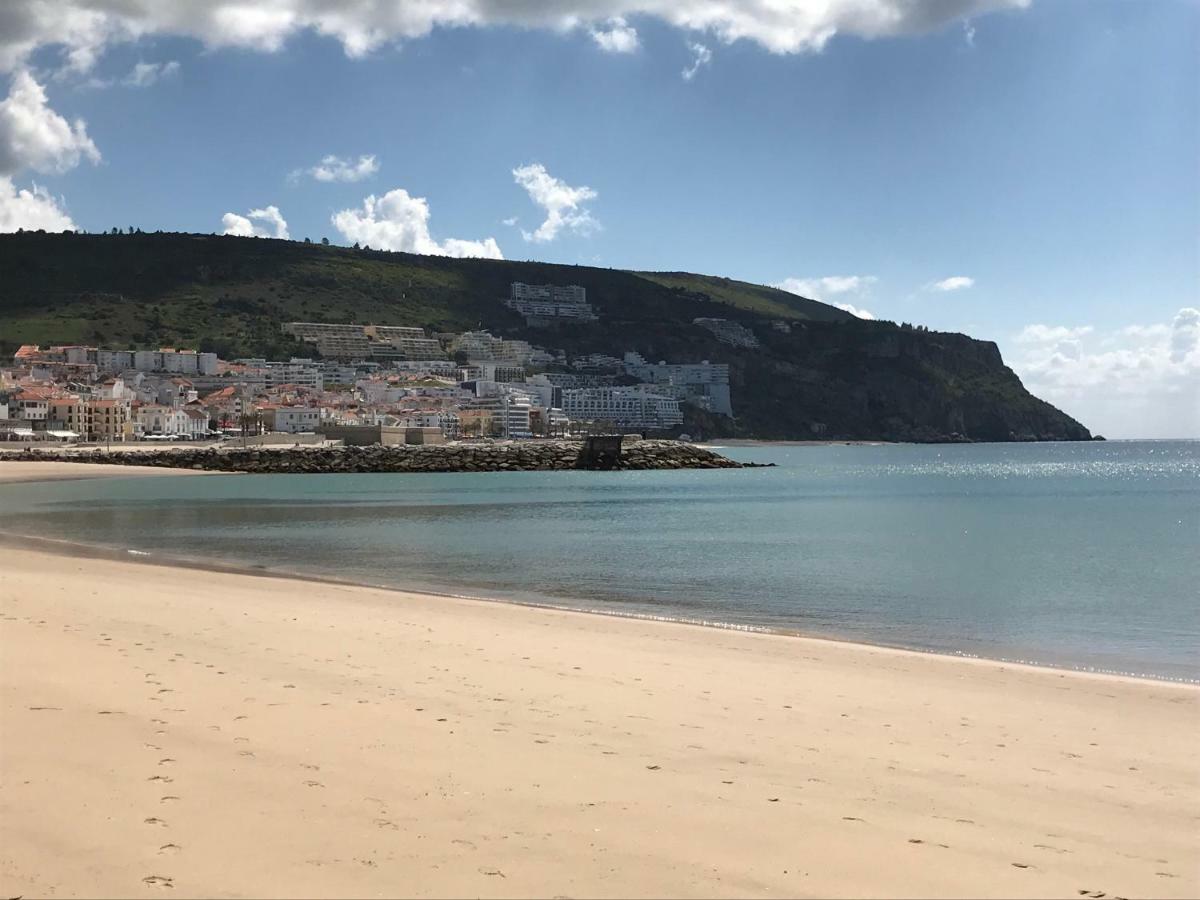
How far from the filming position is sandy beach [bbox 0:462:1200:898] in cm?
409

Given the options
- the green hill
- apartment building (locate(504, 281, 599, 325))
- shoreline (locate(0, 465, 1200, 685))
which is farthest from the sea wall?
apartment building (locate(504, 281, 599, 325))

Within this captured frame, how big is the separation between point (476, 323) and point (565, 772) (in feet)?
598

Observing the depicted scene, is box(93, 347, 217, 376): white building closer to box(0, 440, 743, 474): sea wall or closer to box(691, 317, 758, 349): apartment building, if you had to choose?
box(0, 440, 743, 474): sea wall

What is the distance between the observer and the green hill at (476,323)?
506 ft

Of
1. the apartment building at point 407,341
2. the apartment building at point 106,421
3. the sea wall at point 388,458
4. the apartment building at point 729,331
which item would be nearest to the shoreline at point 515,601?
the sea wall at point 388,458

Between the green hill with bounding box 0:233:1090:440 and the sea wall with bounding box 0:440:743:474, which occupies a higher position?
the green hill with bounding box 0:233:1090:440

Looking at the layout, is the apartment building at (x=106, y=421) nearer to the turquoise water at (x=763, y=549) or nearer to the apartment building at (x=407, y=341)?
the turquoise water at (x=763, y=549)

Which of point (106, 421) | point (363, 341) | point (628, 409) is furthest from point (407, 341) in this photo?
point (106, 421)

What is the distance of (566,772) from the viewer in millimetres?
5371

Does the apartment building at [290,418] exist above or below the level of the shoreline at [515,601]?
above

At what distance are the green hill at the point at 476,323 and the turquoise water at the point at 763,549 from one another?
11167cm

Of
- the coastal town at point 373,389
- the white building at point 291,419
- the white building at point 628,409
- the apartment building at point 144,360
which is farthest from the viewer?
the white building at point 628,409

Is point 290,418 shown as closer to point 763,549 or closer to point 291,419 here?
point 291,419

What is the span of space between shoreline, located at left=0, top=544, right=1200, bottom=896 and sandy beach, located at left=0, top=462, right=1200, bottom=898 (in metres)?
0.02
